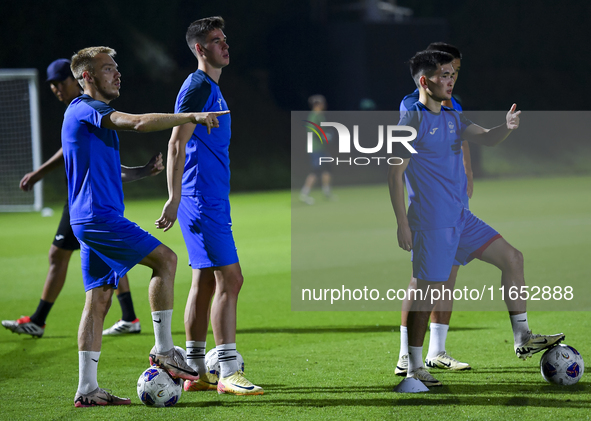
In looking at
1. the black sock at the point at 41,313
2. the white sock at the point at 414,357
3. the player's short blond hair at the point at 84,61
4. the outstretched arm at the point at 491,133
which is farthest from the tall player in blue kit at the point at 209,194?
the black sock at the point at 41,313

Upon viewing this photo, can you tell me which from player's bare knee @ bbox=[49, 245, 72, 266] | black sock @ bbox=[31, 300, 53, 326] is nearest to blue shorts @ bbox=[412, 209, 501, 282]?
player's bare knee @ bbox=[49, 245, 72, 266]

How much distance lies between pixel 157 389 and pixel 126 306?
2.62 metres

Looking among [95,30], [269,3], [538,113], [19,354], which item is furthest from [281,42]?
[19,354]

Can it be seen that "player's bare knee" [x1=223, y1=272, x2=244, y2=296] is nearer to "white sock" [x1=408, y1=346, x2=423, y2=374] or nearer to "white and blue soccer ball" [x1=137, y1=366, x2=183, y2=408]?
"white and blue soccer ball" [x1=137, y1=366, x2=183, y2=408]

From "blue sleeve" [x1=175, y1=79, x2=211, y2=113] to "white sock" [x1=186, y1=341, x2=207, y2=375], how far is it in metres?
1.46

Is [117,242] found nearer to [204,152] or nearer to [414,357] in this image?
[204,152]

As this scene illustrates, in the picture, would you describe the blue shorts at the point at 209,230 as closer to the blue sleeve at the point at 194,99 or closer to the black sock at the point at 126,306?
the blue sleeve at the point at 194,99

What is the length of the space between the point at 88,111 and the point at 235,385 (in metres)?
1.84

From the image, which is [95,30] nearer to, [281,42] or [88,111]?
[281,42]

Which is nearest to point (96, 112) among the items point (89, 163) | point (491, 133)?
point (89, 163)

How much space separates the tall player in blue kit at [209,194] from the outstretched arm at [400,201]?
1018 mm

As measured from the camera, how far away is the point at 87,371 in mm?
4641

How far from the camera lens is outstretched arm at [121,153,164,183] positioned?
207 inches

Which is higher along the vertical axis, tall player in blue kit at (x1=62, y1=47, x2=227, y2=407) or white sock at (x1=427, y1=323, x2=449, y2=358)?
tall player in blue kit at (x1=62, y1=47, x2=227, y2=407)
